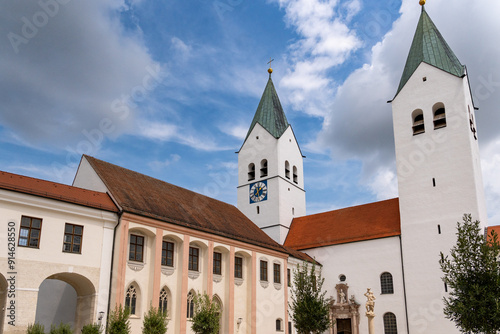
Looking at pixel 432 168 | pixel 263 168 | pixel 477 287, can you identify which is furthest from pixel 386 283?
pixel 477 287

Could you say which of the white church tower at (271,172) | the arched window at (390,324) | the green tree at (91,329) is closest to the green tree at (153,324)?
the green tree at (91,329)

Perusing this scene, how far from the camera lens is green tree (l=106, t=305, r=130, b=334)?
20.5 m

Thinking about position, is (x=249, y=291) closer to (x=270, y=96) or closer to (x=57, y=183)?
(x=57, y=183)

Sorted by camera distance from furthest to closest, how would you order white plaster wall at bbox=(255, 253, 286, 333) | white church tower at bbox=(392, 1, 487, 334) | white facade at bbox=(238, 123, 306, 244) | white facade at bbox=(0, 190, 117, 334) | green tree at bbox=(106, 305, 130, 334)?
white facade at bbox=(238, 123, 306, 244), white church tower at bbox=(392, 1, 487, 334), white plaster wall at bbox=(255, 253, 286, 333), green tree at bbox=(106, 305, 130, 334), white facade at bbox=(0, 190, 117, 334)

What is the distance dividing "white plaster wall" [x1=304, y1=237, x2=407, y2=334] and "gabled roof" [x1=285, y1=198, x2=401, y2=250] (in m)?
0.61

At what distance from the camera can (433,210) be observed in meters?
34.2

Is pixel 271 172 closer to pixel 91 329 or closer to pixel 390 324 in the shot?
pixel 390 324

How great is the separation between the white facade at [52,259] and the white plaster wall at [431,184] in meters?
20.8

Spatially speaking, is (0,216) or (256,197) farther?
(256,197)

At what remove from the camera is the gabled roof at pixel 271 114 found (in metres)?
47.6

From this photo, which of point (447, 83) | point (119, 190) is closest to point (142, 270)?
point (119, 190)

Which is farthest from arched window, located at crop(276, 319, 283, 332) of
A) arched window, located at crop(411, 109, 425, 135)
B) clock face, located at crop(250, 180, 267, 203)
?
arched window, located at crop(411, 109, 425, 135)

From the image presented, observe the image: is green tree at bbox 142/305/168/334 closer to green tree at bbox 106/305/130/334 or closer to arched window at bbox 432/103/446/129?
green tree at bbox 106/305/130/334

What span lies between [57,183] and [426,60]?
28675mm
